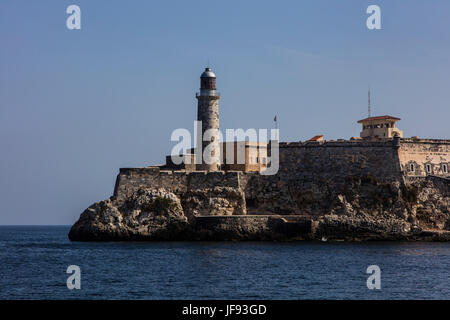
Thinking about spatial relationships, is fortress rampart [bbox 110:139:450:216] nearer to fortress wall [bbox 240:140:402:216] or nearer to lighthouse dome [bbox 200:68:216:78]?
fortress wall [bbox 240:140:402:216]

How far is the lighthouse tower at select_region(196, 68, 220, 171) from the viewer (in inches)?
1820

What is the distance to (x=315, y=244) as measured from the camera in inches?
1588

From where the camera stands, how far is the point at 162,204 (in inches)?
1658

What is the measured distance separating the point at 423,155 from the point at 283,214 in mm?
9594

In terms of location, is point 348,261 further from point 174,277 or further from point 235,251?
point 174,277

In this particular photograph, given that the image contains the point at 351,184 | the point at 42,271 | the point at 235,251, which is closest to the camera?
the point at 42,271

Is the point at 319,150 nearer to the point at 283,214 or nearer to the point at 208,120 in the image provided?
the point at 283,214

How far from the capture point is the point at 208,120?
152 feet

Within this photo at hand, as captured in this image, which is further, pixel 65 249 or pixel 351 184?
pixel 351 184

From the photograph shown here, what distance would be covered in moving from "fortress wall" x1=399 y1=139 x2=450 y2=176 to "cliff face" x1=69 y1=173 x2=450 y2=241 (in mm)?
1751
